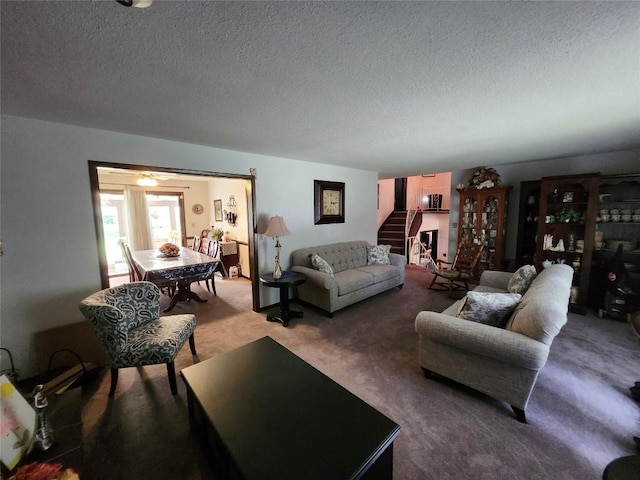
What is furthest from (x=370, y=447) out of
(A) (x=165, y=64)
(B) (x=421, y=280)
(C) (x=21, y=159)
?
(B) (x=421, y=280)

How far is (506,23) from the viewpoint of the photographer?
104 cm

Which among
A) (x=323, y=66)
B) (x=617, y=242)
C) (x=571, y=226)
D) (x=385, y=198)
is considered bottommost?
(x=617, y=242)

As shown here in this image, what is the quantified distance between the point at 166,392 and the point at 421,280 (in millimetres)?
4642

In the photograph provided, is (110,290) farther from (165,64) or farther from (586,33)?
(586,33)

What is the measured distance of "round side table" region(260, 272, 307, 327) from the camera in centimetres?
325

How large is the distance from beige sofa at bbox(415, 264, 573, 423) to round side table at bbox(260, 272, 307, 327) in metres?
1.69

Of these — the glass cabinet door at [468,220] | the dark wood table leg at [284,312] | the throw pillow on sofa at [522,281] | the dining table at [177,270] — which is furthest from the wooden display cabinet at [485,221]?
the dining table at [177,270]

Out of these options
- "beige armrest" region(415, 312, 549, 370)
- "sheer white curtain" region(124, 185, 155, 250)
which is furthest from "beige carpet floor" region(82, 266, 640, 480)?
"sheer white curtain" region(124, 185, 155, 250)

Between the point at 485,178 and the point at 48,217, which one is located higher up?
the point at 485,178

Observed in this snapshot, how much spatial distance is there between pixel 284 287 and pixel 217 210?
13.4ft

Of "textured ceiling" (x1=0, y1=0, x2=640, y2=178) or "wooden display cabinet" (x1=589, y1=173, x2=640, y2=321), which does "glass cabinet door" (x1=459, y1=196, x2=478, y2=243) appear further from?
"textured ceiling" (x1=0, y1=0, x2=640, y2=178)

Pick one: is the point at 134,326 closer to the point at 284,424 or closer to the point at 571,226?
the point at 284,424

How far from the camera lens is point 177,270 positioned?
3461mm

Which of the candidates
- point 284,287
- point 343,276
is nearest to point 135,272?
point 284,287
